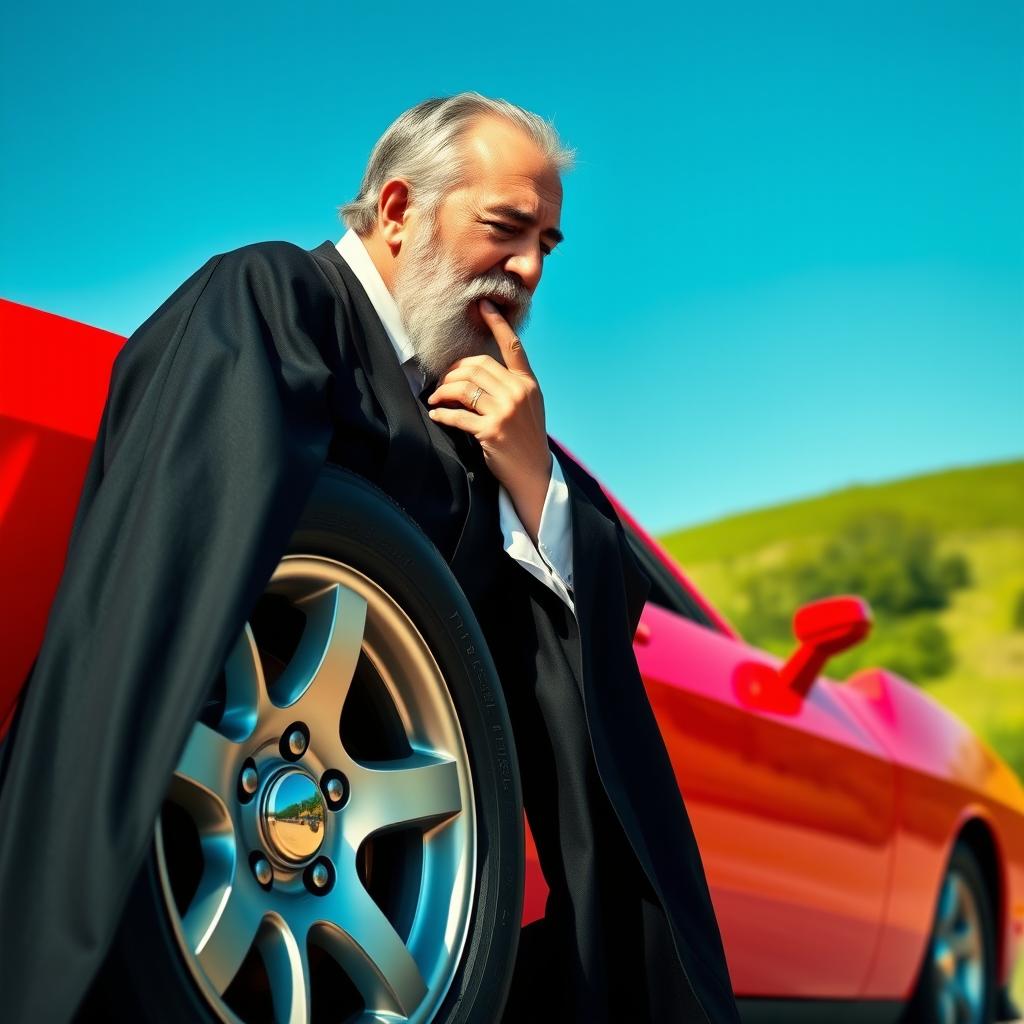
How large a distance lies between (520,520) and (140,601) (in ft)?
3.00

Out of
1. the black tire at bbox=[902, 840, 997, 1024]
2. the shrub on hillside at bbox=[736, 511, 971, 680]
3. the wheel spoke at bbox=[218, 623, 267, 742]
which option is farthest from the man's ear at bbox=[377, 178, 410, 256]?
the shrub on hillside at bbox=[736, 511, 971, 680]

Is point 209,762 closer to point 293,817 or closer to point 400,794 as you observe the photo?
point 293,817

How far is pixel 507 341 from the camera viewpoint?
2.59 m

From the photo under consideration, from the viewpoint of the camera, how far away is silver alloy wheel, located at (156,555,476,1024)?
183 cm

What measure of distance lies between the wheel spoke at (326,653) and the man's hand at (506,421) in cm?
50

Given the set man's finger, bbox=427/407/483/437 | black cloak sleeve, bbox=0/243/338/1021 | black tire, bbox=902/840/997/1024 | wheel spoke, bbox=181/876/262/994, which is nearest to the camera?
black cloak sleeve, bbox=0/243/338/1021

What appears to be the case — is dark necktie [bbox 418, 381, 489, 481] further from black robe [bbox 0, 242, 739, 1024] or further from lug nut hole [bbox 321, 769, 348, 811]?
lug nut hole [bbox 321, 769, 348, 811]

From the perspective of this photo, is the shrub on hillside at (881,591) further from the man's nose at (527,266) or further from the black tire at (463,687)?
the black tire at (463,687)

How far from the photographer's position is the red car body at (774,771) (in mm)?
1946

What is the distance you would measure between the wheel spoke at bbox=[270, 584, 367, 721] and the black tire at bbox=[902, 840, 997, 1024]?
2921 mm

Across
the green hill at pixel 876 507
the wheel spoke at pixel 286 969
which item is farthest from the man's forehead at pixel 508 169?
the green hill at pixel 876 507

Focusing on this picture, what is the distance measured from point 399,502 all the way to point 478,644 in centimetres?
30

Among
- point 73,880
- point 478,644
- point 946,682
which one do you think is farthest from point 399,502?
point 946,682

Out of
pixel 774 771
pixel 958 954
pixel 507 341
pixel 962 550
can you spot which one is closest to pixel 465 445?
pixel 507 341
